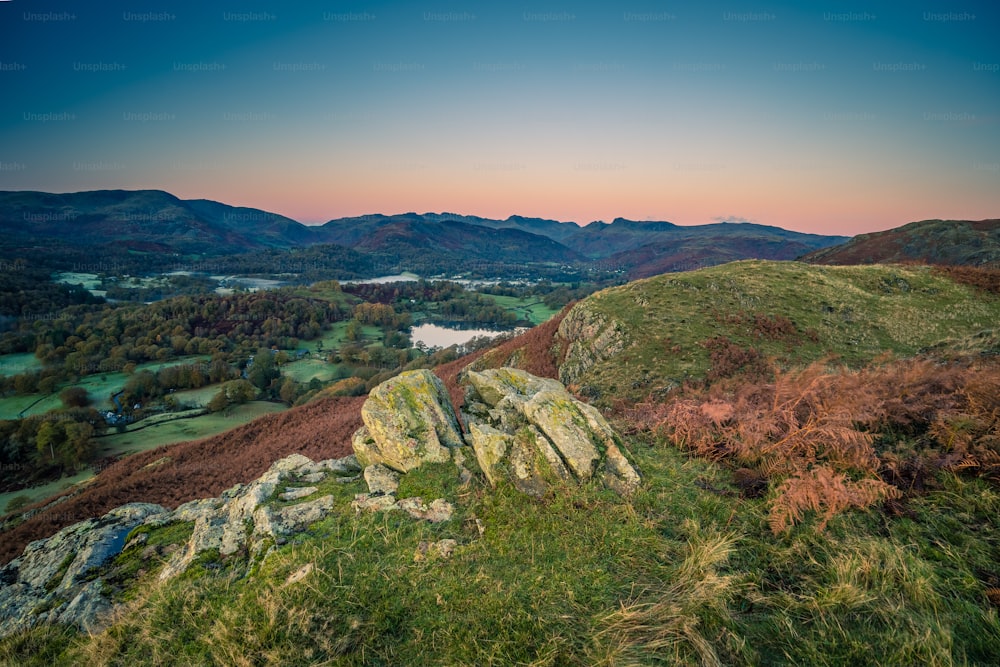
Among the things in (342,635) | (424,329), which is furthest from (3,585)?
(424,329)

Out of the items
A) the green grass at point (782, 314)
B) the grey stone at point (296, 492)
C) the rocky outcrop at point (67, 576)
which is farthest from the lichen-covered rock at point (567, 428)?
the green grass at point (782, 314)

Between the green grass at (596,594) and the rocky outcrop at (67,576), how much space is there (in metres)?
0.69

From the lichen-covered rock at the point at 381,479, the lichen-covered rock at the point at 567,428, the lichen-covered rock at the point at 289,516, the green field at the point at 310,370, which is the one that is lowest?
the green field at the point at 310,370

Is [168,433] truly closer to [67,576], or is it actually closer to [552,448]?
[67,576]

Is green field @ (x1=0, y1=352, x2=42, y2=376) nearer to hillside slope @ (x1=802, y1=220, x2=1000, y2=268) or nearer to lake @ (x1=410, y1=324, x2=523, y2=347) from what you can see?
lake @ (x1=410, y1=324, x2=523, y2=347)

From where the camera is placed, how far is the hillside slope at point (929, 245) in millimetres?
78562

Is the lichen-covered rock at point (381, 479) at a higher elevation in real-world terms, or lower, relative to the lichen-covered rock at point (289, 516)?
higher

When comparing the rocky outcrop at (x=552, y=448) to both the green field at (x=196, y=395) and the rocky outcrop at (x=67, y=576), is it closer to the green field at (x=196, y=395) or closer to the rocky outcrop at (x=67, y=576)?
the rocky outcrop at (x=67, y=576)

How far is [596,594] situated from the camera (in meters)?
5.36

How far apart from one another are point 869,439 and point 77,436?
6410 cm

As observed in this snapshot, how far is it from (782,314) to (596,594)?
31.3 m

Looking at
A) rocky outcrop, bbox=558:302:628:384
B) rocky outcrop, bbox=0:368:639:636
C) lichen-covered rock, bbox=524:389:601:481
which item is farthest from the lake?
lichen-covered rock, bbox=524:389:601:481

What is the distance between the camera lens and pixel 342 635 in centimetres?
491

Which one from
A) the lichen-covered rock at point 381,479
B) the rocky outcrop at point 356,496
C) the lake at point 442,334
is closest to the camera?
the rocky outcrop at point 356,496
